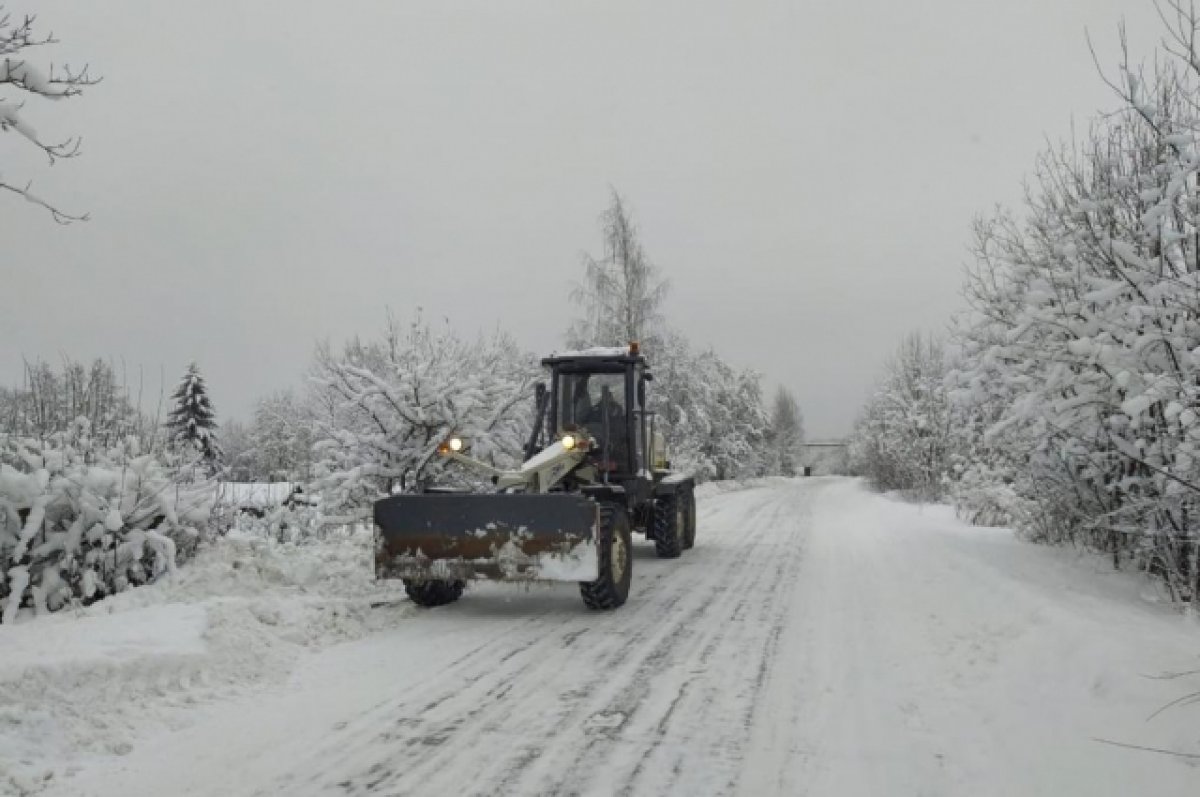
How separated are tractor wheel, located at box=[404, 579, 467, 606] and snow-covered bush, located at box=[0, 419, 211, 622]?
2.11 metres

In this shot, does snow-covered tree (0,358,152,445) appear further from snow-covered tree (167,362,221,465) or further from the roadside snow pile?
snow-covered tree (167,362,221,465)

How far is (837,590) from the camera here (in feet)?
29.1

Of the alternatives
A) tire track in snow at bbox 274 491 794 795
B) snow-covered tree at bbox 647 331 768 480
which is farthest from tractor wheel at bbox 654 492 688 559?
snow-covered tree at bbox 647 331 768 480

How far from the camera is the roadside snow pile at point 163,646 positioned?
4133mm

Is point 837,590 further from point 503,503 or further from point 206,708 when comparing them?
point 206,708

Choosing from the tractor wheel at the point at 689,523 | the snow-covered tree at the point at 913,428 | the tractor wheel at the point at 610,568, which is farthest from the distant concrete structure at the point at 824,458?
the tractor wheel at the point at 610,568

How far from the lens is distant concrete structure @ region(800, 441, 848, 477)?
98.4 metres

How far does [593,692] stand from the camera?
5.09m

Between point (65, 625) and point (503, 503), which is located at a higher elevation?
point (503, 503)

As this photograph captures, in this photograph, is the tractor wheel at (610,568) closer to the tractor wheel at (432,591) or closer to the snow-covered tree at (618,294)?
the tractor wheel at (432,591)

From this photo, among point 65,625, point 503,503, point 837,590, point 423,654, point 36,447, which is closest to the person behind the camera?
point 65,625

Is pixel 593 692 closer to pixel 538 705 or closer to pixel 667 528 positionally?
pixel 538 705

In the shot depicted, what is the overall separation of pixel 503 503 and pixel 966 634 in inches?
159

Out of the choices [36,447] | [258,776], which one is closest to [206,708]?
[258,776]
